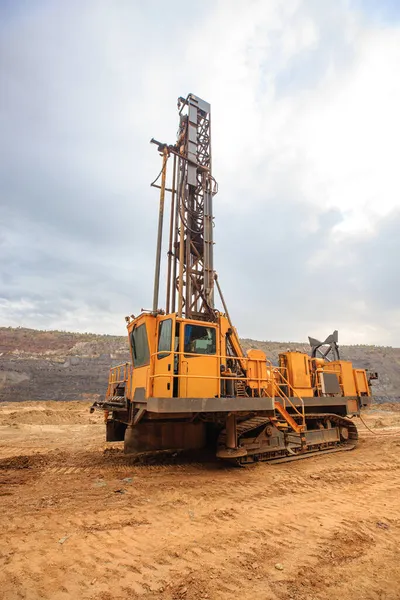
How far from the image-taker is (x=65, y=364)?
28141 millimetres

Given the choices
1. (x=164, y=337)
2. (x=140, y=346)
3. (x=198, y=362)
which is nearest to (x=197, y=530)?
(x=198, y=362)

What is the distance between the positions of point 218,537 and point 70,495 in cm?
268

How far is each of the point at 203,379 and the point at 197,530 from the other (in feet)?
10.2

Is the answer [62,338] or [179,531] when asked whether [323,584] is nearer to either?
[179,531]

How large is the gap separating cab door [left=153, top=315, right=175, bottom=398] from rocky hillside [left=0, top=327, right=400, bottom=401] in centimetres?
1956

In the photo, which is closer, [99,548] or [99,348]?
[99,548]

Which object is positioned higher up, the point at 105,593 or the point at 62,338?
the point at 62,338

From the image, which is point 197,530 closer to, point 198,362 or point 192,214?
point 198,362

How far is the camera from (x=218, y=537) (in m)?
3.85

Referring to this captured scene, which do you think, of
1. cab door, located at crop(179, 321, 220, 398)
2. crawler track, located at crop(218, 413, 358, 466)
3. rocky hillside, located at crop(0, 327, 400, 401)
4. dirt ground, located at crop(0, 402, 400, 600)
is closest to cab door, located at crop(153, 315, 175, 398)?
cab door, located at crop(179, 321, 220, 398)

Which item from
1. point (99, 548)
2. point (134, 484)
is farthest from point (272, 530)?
point (134, 484)

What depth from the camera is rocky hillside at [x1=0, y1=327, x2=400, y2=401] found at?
24422 mm

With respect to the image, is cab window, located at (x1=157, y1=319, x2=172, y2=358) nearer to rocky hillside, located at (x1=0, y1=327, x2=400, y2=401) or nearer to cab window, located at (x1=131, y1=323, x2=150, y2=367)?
cab window, located at (x1=131, y1=323, x2=150, y2=367)

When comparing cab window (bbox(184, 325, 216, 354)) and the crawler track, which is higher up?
cab window (bbox(184, 325, 216, 354))
